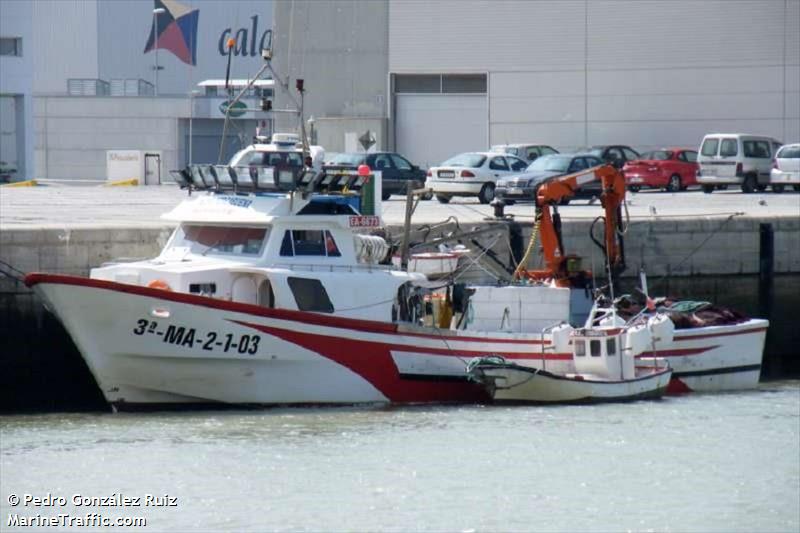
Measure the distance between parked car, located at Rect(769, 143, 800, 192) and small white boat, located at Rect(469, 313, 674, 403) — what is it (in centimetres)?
2038

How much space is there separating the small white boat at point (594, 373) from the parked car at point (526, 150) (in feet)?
73.7

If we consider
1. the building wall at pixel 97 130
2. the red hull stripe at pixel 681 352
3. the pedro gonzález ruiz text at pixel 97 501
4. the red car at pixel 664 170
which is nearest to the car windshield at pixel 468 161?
the red car at pixel 664 170

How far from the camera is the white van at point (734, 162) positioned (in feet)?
137

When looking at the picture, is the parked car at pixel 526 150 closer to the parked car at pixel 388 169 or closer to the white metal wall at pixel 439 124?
the white metal wall at pixel 439 124

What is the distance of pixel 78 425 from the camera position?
19.7 metres

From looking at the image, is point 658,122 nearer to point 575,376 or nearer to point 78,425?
point 575,376

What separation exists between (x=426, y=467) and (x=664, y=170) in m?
27.3

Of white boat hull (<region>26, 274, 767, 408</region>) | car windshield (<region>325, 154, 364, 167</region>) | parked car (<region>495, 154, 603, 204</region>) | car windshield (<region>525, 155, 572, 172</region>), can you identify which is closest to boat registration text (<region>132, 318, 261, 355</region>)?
white boat hull (<region>26, 274, 767, 408</region>)

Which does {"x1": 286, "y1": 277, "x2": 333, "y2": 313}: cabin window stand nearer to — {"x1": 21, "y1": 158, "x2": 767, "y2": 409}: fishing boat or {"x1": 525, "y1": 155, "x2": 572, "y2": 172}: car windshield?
{"x1": 21, "y1": 158, "x2": 767, "y2": 409}: fishing boat

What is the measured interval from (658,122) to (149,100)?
20.1 m

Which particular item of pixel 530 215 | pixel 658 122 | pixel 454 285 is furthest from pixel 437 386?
pixel 658 122

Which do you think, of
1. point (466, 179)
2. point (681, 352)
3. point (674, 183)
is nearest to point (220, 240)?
point (681, 352)

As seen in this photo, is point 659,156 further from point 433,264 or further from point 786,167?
point 433,264

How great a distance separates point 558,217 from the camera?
2345 cm
